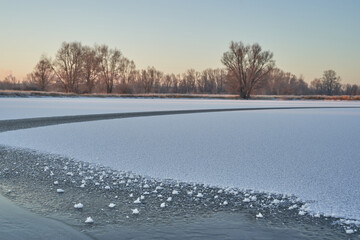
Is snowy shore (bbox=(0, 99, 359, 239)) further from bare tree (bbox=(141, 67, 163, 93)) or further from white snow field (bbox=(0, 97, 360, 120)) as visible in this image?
bare tree (bbox=(141, 67, 163, 93))

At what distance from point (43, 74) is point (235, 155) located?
69.3 meters

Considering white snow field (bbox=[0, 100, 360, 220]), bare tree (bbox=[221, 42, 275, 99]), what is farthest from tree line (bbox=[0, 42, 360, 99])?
white snow field (bbox=[0, 100, 360, 220])

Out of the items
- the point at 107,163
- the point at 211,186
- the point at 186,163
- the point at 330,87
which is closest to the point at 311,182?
the point at 211,186

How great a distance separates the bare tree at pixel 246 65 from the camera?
200 ft

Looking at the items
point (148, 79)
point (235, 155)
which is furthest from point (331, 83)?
point (235, 155)

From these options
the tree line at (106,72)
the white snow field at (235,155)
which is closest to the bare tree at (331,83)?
the tree line at (106,72)

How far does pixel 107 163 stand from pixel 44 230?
3.77 m

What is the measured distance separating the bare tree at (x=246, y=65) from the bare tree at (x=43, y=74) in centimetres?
3629

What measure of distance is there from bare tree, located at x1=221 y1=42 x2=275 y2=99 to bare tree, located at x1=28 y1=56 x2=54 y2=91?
3629 cm

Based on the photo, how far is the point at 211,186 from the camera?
6109mm

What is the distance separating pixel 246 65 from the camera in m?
61.9

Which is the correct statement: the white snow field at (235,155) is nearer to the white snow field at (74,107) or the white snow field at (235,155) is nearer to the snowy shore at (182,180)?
the snowy shore at (182,180)

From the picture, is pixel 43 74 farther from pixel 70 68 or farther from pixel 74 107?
pixel 74 107

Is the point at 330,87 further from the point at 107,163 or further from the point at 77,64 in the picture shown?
the point at 107,163
